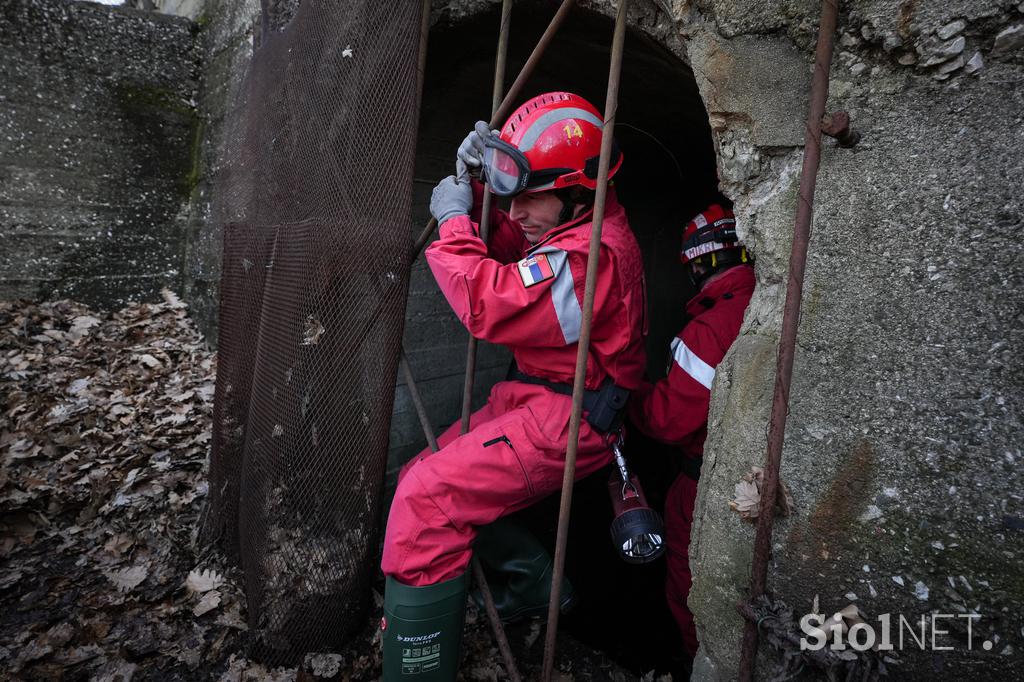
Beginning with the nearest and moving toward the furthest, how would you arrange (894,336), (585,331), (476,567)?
(894,336), (585,331), (476,567)

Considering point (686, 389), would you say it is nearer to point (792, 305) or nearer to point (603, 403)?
point (603, 403)

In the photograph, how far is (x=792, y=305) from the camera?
1.42 m

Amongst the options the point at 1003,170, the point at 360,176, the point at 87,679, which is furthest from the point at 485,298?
the point at 87,679

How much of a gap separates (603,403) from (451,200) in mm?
1066

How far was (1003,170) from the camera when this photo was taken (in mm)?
1197

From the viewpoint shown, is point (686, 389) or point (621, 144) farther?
point (621, 144)

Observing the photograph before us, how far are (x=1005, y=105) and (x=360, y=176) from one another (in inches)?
80.9

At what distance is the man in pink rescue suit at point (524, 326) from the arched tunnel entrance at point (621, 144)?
62 cm

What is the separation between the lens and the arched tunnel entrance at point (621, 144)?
2.81m

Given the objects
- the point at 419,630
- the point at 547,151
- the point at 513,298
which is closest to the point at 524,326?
the point at 513,298

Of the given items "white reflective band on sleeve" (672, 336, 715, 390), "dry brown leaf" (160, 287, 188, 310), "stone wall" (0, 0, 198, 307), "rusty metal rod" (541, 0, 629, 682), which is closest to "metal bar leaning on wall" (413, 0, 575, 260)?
"rusty metal rod" (541, 0, 629, 682)

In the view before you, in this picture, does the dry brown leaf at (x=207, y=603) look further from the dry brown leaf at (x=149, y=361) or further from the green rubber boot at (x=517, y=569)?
the dry brown leaf at (x=149, y=361)

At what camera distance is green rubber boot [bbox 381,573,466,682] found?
2.08 meters

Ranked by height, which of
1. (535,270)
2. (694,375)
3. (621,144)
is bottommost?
(694,375)
